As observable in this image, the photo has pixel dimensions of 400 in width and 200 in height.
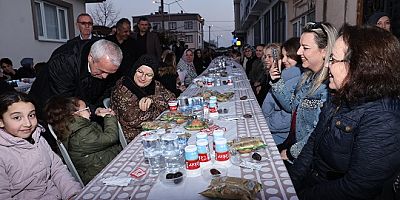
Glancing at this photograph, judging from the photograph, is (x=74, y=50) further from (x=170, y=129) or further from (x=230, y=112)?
(x=230, y=112)

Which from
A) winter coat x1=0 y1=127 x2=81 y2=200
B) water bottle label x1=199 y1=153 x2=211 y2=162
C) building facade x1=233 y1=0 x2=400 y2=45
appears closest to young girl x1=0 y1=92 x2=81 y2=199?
winter coat x1=0 y1=127 x2=81 y2=200

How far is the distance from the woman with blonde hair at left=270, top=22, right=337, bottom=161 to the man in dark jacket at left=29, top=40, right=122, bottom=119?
1719mm

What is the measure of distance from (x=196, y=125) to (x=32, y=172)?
3.97 feet

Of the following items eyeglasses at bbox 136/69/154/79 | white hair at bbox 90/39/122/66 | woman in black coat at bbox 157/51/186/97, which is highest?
white hair at bbox 90/39/122/66

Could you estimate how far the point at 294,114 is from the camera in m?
2.75

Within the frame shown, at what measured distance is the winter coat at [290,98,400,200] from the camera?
1473 millimetres

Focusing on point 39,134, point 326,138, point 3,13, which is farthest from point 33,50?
point 326,138

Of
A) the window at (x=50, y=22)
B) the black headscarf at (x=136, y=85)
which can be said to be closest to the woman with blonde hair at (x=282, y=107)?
the black headscarf at (x=136, y=85)

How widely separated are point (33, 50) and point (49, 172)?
7.54 m

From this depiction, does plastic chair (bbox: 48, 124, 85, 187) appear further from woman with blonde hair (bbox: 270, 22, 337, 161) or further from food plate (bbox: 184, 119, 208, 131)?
woman with blonde hair (bbox: 270, 22, 337, 161)

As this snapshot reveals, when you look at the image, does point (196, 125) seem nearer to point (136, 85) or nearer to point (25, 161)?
point (136, 85)

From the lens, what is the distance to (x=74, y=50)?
303 centimetres

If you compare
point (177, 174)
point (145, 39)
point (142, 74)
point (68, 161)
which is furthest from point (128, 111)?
point (145, 39)

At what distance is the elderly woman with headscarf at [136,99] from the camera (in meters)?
3.13
